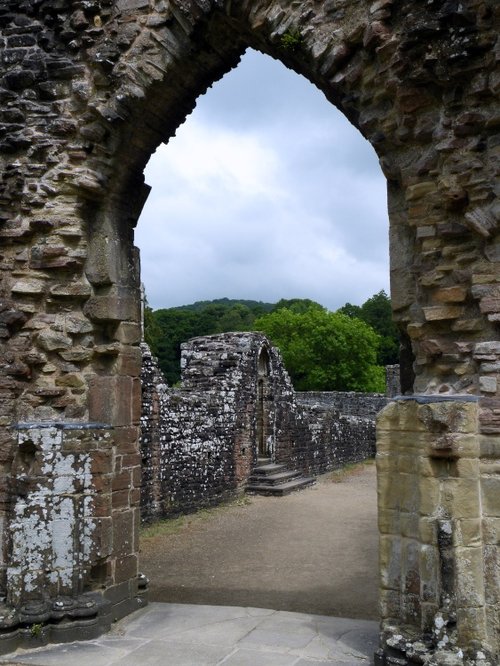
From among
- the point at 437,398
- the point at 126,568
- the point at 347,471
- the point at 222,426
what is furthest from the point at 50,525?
the point at 347,471

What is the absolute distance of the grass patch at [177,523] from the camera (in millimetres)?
10221

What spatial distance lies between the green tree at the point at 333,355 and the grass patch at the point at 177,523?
27708mm

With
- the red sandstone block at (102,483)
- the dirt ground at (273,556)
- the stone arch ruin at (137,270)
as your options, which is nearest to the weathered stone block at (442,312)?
the stone arch ruin at (137,270)

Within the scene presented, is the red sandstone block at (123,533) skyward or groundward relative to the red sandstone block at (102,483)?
groundward

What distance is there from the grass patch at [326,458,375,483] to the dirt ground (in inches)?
146

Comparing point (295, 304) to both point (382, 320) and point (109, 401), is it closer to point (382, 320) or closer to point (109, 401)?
point (382, 320)

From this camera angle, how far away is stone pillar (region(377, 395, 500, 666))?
3908 mm

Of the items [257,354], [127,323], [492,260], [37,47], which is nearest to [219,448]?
[257,354]

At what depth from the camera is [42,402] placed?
18.2ft

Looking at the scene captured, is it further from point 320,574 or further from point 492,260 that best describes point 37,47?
point 320,574

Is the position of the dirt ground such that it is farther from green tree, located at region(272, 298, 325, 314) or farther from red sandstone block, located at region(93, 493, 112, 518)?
green tree, located at region(272, 298, 325, 314)

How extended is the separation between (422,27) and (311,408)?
49.3ft

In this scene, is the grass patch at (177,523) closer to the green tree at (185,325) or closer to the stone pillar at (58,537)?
the stone pillar at (58,537)

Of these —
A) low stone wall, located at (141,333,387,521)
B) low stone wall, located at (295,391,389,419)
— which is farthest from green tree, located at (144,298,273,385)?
low stone wall, located at (141,333,387,521)
